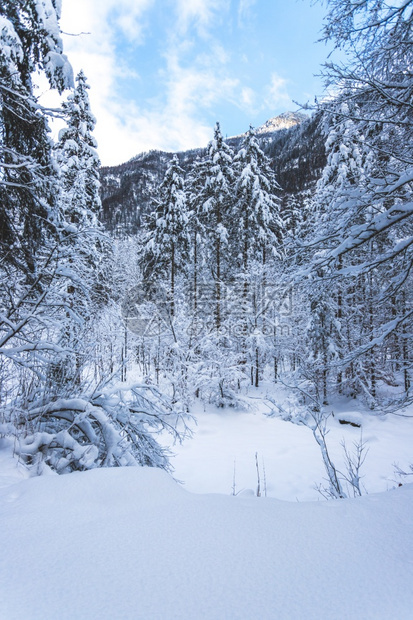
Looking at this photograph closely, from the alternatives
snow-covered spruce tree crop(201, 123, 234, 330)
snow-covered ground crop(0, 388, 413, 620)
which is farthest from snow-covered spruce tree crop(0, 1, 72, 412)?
snow-covered spruce tree crop(201, 123, 234, 330)

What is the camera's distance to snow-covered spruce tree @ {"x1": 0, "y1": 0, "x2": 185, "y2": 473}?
3.66 metres

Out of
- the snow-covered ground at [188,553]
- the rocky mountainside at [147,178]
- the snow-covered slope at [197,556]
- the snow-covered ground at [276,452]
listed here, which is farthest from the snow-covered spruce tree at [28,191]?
the rocky mountainside at [147,178]

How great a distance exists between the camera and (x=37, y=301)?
13.2 feet

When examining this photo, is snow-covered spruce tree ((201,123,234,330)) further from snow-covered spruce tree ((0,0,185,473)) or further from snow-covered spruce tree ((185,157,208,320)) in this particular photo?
snow-covered spruce tree ((0,0,185,473))

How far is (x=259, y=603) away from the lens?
1.21 meters

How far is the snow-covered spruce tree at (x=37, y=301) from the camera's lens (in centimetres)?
366

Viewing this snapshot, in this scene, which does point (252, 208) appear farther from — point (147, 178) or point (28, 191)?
point (147, 178)

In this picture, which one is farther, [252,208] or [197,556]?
[252,208]

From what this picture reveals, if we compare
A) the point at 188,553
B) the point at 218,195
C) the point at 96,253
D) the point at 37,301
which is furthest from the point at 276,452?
the point at 218,195

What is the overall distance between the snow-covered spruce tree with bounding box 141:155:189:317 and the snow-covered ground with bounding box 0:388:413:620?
47.3 feet

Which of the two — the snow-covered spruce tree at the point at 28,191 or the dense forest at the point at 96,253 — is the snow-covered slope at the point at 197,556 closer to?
the dense forest at the point at 96,253

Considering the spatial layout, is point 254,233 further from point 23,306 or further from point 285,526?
point 285,526

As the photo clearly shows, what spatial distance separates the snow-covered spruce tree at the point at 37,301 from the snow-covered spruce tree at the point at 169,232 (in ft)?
38.5

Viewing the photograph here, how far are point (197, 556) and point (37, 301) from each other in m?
3.63
